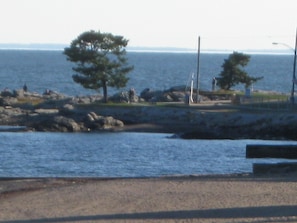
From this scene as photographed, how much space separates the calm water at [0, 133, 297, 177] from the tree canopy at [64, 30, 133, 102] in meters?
13.8

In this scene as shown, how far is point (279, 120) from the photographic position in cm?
5309

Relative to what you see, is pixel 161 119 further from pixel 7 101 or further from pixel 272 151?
pixel 272 151

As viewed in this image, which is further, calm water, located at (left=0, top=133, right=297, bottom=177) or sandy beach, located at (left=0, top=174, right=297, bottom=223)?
calm water, located at (left=0, top=133, right=297, bottom=177)

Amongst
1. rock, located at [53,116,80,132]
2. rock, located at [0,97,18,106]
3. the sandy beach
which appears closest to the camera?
the sandy beach

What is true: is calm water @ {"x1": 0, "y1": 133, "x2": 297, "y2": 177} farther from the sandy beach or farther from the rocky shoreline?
the sandy beach

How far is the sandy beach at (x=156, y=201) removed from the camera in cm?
1536

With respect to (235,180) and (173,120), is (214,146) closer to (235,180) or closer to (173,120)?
(173,120)

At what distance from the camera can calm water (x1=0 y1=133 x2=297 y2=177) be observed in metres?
33.7

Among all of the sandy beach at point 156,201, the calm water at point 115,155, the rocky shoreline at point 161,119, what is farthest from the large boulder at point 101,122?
the sandy beach at point 156,201

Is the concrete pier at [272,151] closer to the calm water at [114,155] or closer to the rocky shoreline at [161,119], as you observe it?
the calm water at [114,155]

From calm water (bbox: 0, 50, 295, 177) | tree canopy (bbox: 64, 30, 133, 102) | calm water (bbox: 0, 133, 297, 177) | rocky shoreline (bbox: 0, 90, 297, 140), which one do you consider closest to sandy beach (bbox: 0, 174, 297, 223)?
calm water (bbox: 0, 50, 295, 177)

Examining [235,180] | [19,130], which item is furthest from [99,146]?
[235,180]

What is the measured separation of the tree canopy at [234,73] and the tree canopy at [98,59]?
39.0 feet

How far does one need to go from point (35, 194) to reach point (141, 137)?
32.1 meters
